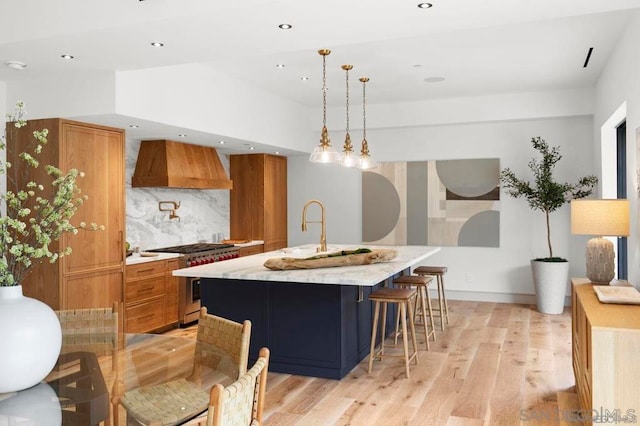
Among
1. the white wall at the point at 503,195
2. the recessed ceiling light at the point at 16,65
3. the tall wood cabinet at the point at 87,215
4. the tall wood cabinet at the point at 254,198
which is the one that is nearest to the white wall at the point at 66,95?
the tall wood cabinet at the point at 87,215

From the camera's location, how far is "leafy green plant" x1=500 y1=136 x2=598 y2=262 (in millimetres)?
6723

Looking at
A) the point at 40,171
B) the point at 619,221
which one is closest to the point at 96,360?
the point at 40,171

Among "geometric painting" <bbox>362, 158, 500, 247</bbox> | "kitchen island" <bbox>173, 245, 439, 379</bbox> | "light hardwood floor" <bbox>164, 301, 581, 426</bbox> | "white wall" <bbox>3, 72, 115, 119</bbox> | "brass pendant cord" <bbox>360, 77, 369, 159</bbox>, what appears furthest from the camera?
"geometric painting" <bbox>362, 158, 500, 247</bbox>

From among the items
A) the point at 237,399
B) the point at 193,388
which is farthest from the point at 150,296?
the point at 237,399

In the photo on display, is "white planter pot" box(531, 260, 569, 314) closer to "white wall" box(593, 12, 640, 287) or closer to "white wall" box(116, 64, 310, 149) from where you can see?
"white wall" box(593, 12, 640, 287)

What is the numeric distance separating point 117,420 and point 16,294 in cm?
60

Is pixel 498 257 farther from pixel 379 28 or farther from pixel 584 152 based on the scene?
pixel 379 28

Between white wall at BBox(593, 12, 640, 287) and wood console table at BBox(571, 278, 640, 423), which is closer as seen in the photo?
wood console table at BBox(571, 278, 640, 423)

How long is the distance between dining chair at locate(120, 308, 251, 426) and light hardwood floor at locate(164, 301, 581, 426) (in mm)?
1132

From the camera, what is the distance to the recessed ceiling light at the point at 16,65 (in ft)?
13.5

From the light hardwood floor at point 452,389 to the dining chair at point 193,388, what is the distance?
113 centimetres

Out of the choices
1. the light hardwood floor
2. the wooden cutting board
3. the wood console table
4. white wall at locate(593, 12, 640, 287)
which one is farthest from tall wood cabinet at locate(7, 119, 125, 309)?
white wall at locate(593, 12, 640, 287)

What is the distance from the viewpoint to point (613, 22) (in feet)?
14.3

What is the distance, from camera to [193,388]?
2.25 m
